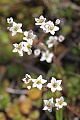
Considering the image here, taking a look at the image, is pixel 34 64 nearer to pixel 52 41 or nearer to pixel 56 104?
pixel 52 41

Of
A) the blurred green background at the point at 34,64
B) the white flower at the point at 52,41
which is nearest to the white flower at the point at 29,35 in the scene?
the white flower at the point at 52,41

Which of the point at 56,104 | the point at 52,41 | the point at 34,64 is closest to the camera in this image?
the point at 56,104

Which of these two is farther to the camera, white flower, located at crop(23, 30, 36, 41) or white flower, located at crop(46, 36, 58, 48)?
white flower, located at crop(46, 36, 58, 48)

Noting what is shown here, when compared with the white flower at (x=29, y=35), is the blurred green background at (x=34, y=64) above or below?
below

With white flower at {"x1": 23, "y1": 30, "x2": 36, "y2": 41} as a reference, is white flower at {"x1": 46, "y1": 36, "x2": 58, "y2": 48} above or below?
below

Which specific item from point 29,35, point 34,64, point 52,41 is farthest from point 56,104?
point 34,64

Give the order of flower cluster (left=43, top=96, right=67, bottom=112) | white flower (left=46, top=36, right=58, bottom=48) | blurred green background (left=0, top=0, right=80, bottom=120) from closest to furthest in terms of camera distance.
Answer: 1. flower cluster (left=43, top=96, right=67, bottom=112)
2. white flower (left=46, top=36, right=58, bottom=48)
3. blurred green background (left=0, top=0, right=80, bottom=120)

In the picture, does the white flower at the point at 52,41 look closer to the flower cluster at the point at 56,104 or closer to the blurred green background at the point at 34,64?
the blurred green background at the point at 34,64

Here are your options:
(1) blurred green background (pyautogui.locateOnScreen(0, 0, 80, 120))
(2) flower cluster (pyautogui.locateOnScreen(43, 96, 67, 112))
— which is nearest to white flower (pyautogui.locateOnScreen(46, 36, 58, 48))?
(1) blurred green background (pyautogui.locateOnScreen(0, 0, 80, 120))

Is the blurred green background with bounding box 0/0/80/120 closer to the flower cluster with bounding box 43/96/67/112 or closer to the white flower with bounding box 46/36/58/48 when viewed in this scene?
the white flower with bounding box 46/36/58/48
